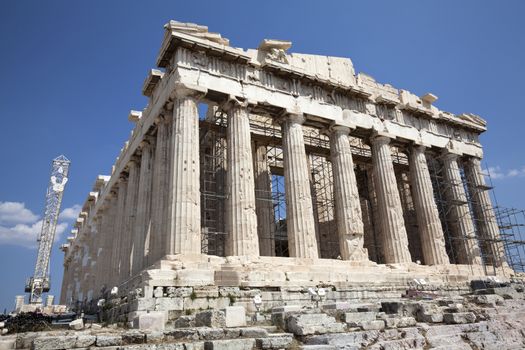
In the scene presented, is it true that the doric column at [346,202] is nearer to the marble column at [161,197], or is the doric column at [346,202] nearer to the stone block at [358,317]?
the marble column at [161,197]

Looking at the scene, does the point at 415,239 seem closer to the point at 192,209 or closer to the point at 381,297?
the point at 381,297

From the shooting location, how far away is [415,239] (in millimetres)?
27422

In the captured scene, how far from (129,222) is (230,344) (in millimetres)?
16973

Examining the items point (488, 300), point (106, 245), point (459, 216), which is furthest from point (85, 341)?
point (459, 216)

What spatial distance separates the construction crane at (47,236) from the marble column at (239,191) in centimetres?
5692

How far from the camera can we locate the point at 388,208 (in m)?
21.1

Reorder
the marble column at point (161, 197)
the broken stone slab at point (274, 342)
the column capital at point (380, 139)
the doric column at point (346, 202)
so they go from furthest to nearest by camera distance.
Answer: the column capital at point (380, 139) → the doric column at point (346, 202) → the marble column at point (161, 197) → the broken stone slab at point (274, 342)

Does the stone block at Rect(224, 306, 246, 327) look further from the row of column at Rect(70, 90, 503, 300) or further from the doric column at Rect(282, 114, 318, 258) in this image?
the doric column at Rect(282, 114, 318, 258)

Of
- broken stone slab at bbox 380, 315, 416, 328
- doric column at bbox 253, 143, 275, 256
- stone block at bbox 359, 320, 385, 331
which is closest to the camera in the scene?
stone block at bbox 359, 320, 385, 331

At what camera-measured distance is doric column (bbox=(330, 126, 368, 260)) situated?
62.2 feet

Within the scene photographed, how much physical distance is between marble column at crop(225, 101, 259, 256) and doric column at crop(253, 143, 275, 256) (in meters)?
2.93

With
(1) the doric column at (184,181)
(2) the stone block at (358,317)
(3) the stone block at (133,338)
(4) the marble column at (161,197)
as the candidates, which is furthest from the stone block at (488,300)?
(4) the marble column at (161,197)

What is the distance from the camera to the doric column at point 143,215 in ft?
61.7

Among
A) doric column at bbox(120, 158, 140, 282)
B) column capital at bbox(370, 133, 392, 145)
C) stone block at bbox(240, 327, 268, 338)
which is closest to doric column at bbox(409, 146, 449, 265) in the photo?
column capital at bbox(370, 133, 392, 145)
